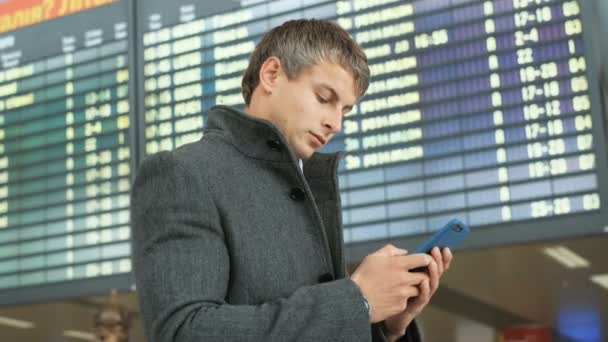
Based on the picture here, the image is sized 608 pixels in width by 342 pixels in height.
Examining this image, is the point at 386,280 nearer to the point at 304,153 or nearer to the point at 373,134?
the point at 304,153

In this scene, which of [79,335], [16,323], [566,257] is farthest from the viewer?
→ [79,335]

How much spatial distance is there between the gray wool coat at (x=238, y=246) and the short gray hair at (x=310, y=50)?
2.5 inches

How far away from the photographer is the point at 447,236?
791 millimetres

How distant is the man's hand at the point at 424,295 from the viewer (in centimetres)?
78

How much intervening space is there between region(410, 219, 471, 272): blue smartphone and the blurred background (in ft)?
5.49

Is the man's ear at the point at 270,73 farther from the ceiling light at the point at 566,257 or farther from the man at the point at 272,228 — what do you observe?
the ceiling light at the point at 566,257

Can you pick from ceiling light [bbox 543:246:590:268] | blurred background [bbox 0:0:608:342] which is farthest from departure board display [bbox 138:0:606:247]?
ceiling light [bbox 543:246:590:268]

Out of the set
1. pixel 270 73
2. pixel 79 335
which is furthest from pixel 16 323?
pixel 270 73

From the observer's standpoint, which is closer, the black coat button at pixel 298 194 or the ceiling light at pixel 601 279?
the black coat button at pixel 298 194

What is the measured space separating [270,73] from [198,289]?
222mm

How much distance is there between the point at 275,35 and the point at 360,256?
1.84 m

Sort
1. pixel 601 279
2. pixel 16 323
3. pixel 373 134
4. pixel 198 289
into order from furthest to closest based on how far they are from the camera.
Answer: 1. pixel 16 323
2. pixel 601 279
3. pixel 373 134
4. pixel 198 289

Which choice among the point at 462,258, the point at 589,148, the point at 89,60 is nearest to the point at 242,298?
the point at 589,148

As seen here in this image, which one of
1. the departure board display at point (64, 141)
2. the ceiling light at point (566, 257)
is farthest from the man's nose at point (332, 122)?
the departure board display at point (64, 141)
